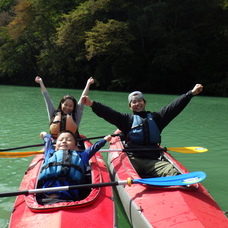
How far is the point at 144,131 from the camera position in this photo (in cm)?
363

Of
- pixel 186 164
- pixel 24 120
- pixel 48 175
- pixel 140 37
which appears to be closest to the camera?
pixel 48 175

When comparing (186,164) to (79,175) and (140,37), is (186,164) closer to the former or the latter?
(79,175)

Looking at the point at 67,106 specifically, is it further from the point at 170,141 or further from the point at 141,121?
the point at 170,141

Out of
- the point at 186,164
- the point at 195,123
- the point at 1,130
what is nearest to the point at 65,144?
the point at 186,164

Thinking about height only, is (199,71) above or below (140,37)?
below

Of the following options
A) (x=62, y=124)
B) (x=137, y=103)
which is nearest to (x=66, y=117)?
(x=62, y=124)

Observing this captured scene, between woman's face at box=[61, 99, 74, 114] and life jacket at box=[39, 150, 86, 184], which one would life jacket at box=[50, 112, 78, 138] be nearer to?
woman's face at box=[61, 99, 74, 114]

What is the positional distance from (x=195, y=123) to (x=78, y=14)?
18.3 metres

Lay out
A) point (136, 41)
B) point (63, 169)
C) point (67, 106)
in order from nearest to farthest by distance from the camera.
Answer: point (63, 169), point (67, 106), point (136, 41)

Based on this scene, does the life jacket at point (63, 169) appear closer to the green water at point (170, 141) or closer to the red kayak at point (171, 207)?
the red kayak at point (171, 207)

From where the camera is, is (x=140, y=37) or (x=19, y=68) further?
(x=19, y=68)

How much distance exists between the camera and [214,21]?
22078 mm

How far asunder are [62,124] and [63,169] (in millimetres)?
1569

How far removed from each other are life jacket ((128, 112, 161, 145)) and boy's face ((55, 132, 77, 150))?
0.99 metres
